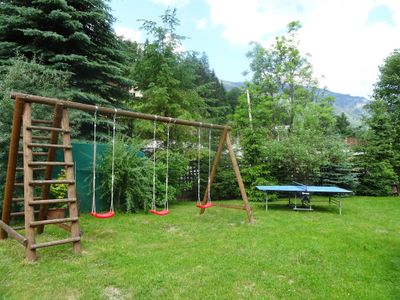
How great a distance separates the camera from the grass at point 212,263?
279cm

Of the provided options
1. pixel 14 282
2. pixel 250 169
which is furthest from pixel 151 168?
pixel 14 282

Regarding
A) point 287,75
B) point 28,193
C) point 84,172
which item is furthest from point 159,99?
point 287,75

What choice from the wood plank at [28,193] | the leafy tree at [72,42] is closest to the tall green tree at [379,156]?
the leafy tree at [72,42]

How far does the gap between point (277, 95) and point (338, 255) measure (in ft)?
41.5

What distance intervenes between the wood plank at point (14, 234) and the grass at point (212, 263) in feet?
0.72

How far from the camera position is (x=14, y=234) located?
365cm

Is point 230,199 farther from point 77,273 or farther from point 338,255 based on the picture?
point 77,273

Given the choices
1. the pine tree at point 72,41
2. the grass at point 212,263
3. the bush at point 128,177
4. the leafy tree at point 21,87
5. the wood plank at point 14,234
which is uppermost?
the pine tree at point 72,41

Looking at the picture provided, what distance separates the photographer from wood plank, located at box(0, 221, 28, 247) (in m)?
3.41

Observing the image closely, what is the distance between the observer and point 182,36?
32.9 feet

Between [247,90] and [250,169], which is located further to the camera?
[247,90]

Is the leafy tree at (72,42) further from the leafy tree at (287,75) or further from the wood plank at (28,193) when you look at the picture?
the leafy tree at (287,75)

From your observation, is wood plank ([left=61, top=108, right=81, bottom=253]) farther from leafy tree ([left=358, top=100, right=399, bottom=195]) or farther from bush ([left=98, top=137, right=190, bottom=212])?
leafy tree ([left=358, top=100, right=399, bottom=195])

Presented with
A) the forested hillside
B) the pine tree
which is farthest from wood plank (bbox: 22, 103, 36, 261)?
the pine tree
